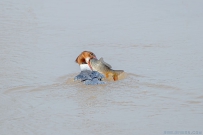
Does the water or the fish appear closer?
the water

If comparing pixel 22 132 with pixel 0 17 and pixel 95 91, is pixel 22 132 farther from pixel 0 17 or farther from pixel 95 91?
pixel 0 17

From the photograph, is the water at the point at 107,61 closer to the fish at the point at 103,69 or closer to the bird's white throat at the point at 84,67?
the fish at the point at 103,69

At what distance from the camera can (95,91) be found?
20.9 ft

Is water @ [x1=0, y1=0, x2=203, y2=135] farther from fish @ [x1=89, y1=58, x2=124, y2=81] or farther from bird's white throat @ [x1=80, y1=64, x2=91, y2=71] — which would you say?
bird's white throat @ [x1=80, y1=64, x2=91, y2=71]

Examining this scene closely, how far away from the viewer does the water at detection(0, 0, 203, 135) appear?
5438mm

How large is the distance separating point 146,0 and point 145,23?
64.8 inches

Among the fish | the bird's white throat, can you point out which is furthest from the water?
the bird's white throat

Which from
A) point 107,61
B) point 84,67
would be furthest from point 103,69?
point 107,61

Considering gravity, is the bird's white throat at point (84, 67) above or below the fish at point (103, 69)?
above

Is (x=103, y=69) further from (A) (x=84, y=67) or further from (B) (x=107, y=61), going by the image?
(B) (x=107, y=61)

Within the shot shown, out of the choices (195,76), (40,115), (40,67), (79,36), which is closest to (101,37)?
(79,36)

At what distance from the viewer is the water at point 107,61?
544cm

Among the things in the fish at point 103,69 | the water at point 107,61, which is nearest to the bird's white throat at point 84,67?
the fish at point 103,69

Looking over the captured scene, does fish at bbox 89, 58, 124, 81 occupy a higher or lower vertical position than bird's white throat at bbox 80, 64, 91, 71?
lower
